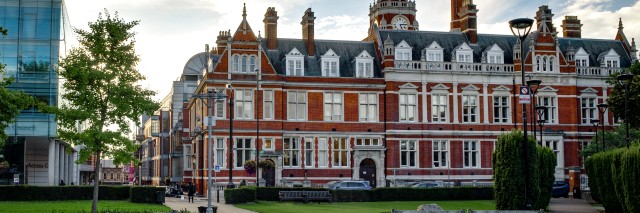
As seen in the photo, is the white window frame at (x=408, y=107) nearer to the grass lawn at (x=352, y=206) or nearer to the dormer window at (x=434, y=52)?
the dormer window at (x=434, y=52)

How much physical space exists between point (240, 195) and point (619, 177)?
20.8m

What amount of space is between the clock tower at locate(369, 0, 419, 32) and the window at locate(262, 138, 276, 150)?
3559cm

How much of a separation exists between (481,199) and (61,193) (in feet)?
82.5

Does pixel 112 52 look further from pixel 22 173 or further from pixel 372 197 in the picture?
pixel 22 173

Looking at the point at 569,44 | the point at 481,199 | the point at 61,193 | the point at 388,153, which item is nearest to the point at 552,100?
the point at 569,44

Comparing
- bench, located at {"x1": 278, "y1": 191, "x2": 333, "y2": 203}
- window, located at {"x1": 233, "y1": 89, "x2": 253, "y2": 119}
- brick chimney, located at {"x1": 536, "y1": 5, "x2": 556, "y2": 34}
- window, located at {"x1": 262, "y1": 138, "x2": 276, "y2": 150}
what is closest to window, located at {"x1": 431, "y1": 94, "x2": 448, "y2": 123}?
brick chimney, located at {"x1": 536, "y1": 5, "x2": 556, "y2": 34}

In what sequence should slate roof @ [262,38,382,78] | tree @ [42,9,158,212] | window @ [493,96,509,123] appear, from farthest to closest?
window @ [493,96,509,123] < slate roof @ [262,38,382,78] < tree @ [42,9,158,212]

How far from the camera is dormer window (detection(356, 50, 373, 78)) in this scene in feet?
208

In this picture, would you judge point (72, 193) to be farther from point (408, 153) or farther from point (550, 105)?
point (550, 105)

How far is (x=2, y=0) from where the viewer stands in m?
61.9

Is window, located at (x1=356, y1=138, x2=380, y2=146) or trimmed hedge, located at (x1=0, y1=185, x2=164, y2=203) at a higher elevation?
window, located at (x1=356, y1=138, x2=380, y2=146)

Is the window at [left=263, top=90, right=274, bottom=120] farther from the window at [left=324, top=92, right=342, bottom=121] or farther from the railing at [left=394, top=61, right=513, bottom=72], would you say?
A: the railing at [left=394, top=61, right=513, bottom=72]

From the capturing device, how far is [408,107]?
63.4m

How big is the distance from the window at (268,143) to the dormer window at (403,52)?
1184 centimetres
